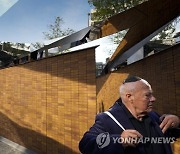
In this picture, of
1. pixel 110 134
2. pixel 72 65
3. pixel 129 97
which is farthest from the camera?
pixel 72 65

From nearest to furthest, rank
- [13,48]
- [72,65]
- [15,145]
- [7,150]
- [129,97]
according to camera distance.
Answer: [129,97] → [72,65] → [7,150] → [15,145] → [13,48]

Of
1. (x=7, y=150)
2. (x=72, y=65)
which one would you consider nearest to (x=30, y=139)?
(x=7, y=150)

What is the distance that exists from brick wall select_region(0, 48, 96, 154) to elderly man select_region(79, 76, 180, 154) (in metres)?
2.87

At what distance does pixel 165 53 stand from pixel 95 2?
12.7m

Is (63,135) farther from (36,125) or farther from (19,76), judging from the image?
(19,76)

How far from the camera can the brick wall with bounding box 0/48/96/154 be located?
16.2ft

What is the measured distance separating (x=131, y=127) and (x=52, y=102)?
436cm

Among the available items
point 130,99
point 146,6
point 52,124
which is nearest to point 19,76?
point 52,124

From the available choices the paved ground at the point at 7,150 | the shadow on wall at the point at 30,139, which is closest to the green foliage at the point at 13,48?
the shadow on wall at the point at 30,139

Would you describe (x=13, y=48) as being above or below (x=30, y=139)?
above

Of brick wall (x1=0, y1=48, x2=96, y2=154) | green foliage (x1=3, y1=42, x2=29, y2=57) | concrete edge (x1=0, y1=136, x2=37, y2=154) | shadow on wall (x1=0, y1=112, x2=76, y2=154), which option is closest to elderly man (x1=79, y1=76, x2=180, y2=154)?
brick wall (x1=0, y1=48, x2=96, y2=154)

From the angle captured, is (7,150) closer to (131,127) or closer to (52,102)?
(52,102)

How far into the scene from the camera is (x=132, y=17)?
5.04 metres

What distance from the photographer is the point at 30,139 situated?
6789 mm
